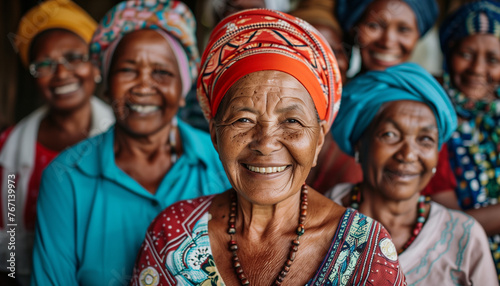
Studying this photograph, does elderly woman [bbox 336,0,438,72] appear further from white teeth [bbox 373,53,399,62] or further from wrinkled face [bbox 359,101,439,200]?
wrinkled face [bbox 359,101,439,200]

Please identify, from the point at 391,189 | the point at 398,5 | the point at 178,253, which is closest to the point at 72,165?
the point at 178,253

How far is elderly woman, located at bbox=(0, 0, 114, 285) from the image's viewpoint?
3518 mm

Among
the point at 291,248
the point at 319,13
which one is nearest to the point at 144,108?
the point at 291,248

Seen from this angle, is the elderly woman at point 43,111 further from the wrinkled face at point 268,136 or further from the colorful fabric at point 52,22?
the wrinkled face at point 268,136

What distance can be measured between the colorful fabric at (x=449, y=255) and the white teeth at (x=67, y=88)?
2.80 metres

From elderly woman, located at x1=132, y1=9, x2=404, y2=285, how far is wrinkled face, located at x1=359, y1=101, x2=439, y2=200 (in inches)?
22.2

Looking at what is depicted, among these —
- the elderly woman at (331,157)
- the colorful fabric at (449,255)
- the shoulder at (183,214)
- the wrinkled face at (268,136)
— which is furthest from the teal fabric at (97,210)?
the colorful fabric at (449,255)

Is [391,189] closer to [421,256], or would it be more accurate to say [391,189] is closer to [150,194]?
[421,256]

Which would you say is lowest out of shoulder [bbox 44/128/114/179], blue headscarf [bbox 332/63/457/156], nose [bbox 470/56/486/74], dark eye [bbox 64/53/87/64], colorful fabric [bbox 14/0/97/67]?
shoulder [bbox 44/128/114/179]

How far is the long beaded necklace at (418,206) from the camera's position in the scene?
2.42 m

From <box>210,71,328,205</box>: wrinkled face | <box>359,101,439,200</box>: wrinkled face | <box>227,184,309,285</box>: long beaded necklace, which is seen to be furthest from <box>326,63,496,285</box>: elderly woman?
<box>210,71,328,205</box>: wrinkled face

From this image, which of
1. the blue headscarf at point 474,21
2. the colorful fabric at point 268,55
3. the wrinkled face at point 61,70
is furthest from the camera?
the wrinkled face at point 61,70

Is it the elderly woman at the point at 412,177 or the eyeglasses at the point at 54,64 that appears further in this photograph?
the eyeglasses at the point at 54,64

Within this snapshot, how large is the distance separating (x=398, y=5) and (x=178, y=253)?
244 cm
